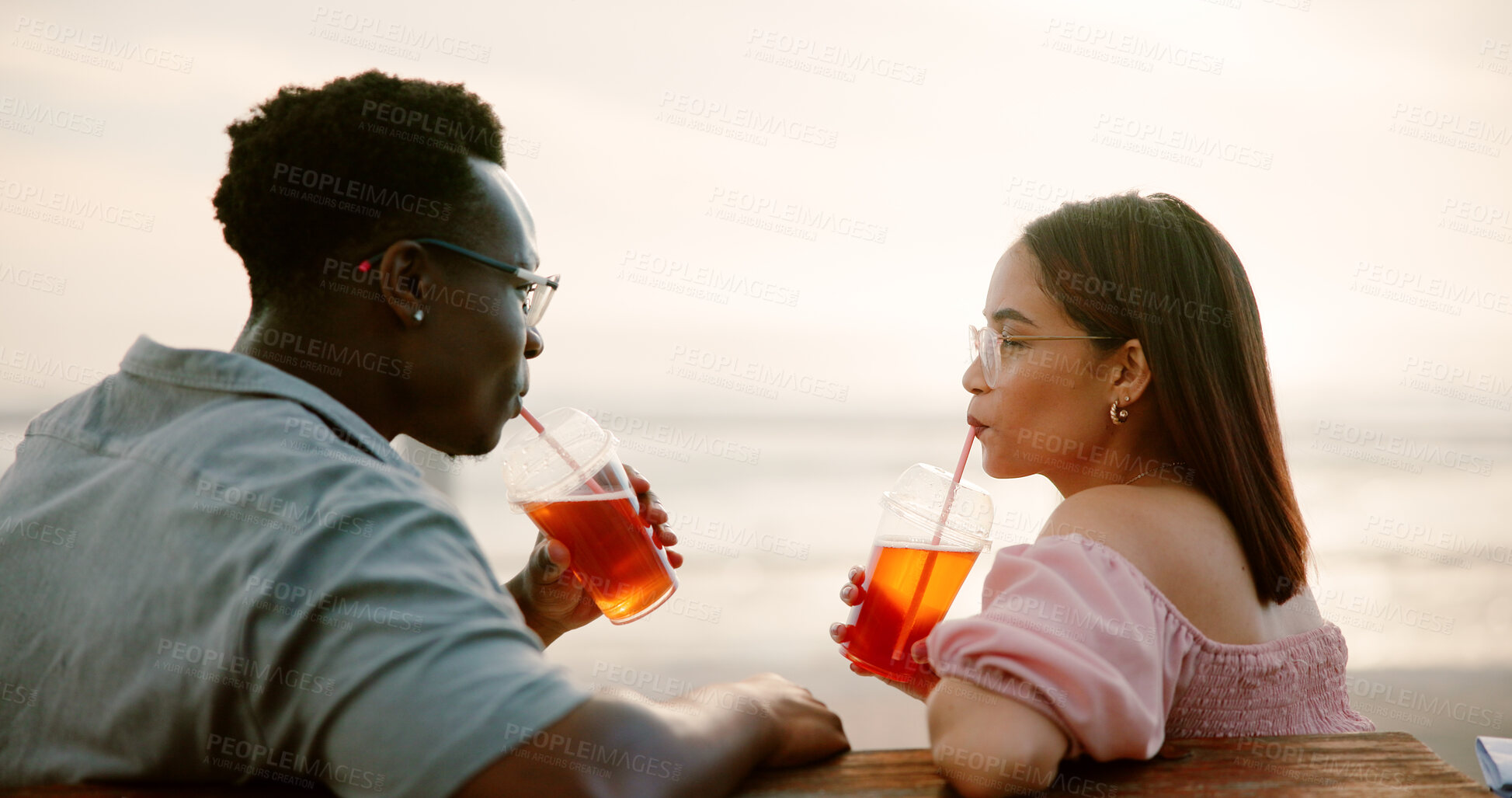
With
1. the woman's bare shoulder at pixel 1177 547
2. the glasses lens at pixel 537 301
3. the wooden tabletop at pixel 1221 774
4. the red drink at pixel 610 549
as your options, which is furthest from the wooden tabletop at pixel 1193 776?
the glasses lens at pixel 537 301

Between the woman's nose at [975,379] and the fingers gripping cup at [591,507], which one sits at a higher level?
the woman's nose at [975,379]

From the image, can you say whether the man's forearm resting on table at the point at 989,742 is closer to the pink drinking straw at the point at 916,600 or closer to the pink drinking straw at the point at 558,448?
the pink drinking straw at the point at 916,600

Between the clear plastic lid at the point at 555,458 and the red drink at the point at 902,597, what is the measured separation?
55 centimetres

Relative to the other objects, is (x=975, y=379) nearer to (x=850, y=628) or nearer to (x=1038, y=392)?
(x=1038, y=392)

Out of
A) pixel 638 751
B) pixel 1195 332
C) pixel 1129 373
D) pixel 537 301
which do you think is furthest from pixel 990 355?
pixel 638 751

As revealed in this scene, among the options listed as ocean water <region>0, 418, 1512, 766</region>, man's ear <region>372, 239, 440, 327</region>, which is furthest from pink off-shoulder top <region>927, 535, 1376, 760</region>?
ocean water <region>0, 418, 1512, 766</region>

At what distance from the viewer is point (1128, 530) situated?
5.32 feet

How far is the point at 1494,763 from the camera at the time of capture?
1.30 meters

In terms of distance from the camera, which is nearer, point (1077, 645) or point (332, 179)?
point (1077, 645)

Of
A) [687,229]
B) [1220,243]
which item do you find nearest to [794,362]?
[687,229]

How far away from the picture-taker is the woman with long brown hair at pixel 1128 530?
4.60 ft

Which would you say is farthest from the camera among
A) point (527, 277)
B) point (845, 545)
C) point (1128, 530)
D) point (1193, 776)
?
point (845, 545)

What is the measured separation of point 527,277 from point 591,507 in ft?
1.40

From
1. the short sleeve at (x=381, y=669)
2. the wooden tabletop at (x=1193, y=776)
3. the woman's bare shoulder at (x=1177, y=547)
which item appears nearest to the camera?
the short sleeve at (x=381, y=669)
